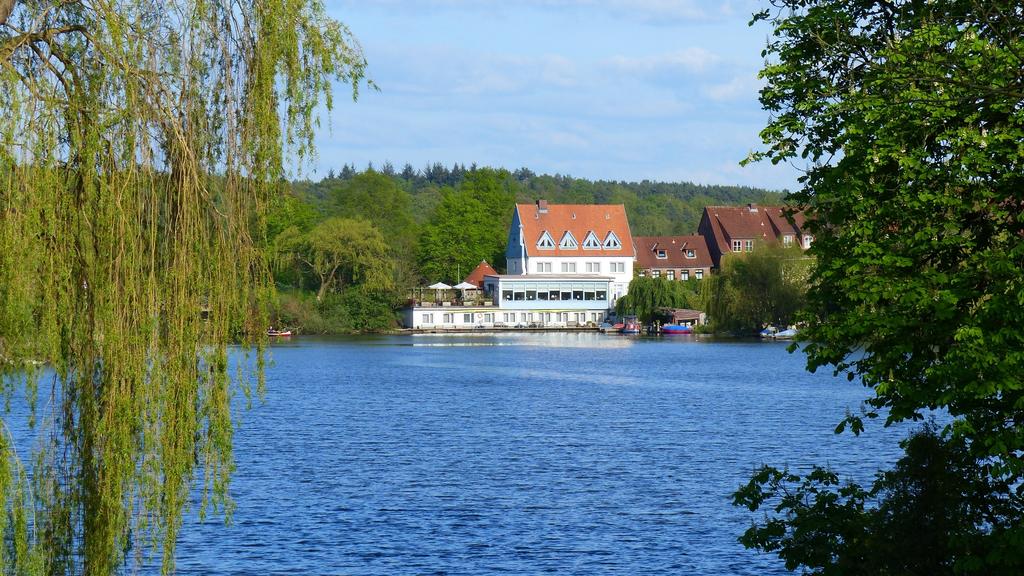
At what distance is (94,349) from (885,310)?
24.7 ft

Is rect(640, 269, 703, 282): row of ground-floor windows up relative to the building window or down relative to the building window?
down

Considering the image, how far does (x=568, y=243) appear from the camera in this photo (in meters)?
101

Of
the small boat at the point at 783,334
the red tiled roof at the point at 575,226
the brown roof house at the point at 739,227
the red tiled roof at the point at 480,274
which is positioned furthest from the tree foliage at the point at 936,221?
the brown roof house at the point at 739,227

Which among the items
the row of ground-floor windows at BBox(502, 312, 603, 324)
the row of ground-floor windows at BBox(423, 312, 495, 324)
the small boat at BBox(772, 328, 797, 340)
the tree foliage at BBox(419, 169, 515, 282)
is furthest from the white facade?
the small boat at BBox(772, 328, 797, 340)

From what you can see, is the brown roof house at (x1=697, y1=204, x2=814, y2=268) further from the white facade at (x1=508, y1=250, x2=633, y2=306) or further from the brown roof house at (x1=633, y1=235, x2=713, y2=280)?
the white facade at (x1=508, y1=250, x2=633, y2=306)

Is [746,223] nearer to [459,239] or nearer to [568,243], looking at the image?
[568,243]

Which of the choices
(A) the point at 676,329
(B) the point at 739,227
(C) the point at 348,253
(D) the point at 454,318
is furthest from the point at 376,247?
(B) the point at 739,227

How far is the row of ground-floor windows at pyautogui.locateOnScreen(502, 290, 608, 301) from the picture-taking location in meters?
98.2

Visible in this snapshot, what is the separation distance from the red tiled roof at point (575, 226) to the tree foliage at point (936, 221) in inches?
3427

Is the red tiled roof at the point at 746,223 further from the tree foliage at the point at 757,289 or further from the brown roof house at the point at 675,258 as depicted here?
the tree foliage at the point at 757,289

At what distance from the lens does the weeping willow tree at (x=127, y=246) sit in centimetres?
1008

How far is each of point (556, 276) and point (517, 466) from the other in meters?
68.7

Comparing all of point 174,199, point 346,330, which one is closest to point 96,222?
point 174,199

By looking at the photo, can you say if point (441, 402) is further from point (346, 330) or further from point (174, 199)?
point (346, 330)
